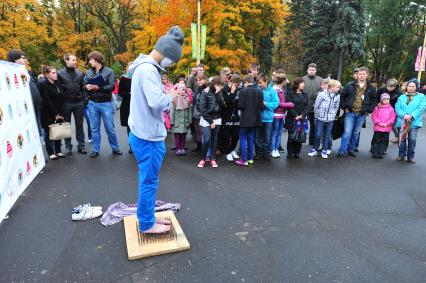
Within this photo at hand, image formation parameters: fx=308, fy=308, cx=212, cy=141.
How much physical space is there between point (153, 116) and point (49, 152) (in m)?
4.27

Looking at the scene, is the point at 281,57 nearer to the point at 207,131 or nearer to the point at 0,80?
the point at 207,131

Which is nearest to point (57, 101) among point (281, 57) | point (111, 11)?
point (111, 11)

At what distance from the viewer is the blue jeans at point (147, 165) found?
120 inches

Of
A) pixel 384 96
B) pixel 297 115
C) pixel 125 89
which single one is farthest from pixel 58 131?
pixel 384 96

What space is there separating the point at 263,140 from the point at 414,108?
129 inches

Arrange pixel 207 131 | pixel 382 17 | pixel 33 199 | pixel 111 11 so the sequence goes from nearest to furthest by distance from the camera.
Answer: pixel 33 199
pixel 207 131
pixel 111 11
pixel 382 17

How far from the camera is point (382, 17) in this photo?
3350 centimetres

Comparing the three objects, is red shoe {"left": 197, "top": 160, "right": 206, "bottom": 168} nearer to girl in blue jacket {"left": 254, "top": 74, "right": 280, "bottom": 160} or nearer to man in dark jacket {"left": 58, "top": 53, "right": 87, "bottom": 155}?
girl in blue jacket {"left": 254, "top": 74, "right": 280, "bottom": 160}

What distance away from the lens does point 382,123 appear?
692 cm

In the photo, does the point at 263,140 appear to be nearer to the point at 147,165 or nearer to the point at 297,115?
the point at 297,115

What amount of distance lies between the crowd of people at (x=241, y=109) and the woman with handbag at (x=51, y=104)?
0.06 ft

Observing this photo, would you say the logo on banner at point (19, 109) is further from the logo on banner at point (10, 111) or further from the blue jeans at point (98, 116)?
the blue jeans at point (98, 116)

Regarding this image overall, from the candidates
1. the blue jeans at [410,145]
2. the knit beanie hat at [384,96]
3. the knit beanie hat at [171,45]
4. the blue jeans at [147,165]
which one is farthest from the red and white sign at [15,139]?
the blue jeans at [410,145]

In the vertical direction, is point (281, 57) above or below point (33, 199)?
above
